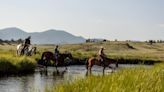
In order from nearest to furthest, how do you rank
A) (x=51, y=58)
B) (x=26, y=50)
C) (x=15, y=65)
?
(x=15, y=65) → (x=51, y=58) → (x=26, y=50)

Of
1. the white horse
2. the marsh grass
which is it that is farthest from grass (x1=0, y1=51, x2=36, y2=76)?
the white horse

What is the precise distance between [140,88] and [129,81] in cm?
188

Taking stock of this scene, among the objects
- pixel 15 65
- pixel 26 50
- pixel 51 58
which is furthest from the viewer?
pixel 26 50

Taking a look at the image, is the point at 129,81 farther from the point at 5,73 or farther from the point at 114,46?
the point at 114,46

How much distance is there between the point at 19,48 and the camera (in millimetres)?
46812

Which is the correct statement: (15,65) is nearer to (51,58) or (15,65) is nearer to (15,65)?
(15,65)

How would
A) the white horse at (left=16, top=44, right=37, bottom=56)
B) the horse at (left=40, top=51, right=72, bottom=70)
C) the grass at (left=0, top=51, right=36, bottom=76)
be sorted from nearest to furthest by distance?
the grass at (left=0, top=51, right=36, bottom=76), the horse at (left=40, top=51, right=72, bottom=70), the white horse at (left=16, top=44, right=37, bottom=56)

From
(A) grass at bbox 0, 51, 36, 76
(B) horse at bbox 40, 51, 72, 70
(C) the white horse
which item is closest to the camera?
(A) grass at bbox 0, 51, 36, 76

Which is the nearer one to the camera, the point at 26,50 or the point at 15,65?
the point at 15,65

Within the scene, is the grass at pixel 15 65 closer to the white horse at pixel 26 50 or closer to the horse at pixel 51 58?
the horse at pixel 51 58

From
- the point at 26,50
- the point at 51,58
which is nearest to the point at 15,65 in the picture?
the point at 51,58

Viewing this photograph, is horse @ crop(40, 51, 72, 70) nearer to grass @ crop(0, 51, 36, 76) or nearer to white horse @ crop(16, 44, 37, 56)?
white horse @ crop(16, 44, 37, 56)

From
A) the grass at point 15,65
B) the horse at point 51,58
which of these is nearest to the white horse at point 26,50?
the horse at point 51,58

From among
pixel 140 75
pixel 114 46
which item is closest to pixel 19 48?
pixel 140 75
